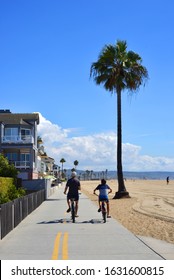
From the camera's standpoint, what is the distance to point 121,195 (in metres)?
37.6

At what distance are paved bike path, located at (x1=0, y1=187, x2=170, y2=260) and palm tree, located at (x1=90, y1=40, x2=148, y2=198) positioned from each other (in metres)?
22.3

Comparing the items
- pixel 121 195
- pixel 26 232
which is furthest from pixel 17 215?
pixel 121 195

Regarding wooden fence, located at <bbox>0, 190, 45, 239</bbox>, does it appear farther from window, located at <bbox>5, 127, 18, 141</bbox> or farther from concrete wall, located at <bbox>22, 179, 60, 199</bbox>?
window, located at <bbox>5, 127, 18, 141</bbox>

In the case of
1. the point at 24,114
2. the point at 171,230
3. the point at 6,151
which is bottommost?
the point at 171,230

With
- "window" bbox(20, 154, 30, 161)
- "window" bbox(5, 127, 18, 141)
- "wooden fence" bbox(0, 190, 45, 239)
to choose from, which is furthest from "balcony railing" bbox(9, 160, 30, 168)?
"wooden fence" bbox(0, 190, 45, 239)

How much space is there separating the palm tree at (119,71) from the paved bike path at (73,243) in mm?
22321

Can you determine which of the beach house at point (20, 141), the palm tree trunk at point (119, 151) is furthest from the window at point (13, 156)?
the palm tree trunk at point (119, 151)

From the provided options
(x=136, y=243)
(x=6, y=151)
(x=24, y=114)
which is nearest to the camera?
(x=136, y=243)

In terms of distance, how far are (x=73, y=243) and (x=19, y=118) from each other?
46.4 meters

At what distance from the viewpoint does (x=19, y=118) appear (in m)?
57.1

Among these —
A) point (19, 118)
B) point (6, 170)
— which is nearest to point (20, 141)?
point (19, 118)

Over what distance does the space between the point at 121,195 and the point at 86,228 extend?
22.8m

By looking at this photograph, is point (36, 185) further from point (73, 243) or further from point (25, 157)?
point (73, 243)
